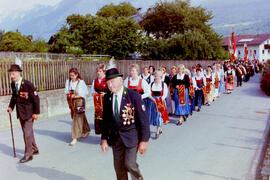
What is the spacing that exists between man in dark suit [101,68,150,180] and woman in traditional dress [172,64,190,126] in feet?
17.3

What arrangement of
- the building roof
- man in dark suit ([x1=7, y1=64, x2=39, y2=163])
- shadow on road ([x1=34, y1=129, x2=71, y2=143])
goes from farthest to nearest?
the building roof < shadow on road ([x1=34, y1=129, x2=71, y2=143]) < man in dark suit ([x1=7, y1=64, x2=39, y2=163])

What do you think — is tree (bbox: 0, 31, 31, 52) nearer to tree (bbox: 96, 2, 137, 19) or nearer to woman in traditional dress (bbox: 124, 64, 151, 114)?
tree (bbox: 96, 2, 137, 19)

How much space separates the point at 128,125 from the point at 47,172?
2345 mm

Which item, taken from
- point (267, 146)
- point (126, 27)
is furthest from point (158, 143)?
point (126, 27)

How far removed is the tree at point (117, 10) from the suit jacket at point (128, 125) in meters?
54.9

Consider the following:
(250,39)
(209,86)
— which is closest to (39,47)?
(209,86)

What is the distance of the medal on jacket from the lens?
3366mm

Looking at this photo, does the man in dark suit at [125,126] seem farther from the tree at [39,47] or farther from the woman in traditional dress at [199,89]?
the tree at [39,47]

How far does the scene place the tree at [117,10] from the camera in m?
56.2

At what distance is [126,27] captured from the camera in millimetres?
28453

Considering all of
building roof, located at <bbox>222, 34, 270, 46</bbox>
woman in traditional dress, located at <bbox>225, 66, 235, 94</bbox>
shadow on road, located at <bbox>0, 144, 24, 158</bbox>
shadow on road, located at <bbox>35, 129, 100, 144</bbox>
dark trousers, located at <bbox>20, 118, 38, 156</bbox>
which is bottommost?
shadow on road, located at <bbox>0, 144, 24, 158</bbox>

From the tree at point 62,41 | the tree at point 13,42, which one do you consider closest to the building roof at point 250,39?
the tree at point 13,42

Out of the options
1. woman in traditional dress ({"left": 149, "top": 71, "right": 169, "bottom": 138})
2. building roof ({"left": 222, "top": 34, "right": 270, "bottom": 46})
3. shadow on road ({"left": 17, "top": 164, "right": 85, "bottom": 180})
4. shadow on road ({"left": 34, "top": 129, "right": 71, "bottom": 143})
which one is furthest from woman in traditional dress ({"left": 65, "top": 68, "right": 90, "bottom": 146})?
building roof ({"left": 222, "top": 34, "right": 270, "bottom": 46})

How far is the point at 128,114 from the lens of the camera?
3.38m
